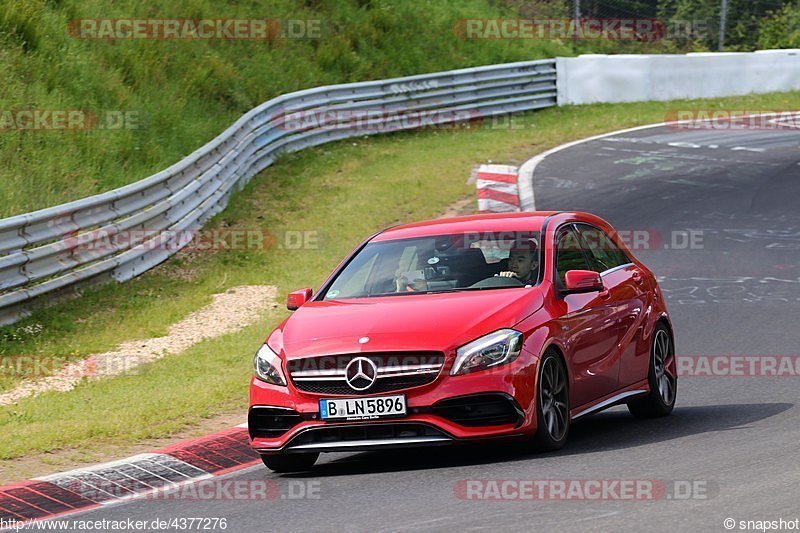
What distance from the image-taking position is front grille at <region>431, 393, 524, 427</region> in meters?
7.79

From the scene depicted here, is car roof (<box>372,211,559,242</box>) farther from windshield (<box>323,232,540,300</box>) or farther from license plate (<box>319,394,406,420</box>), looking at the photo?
license plate (<box>319,394,406,420</box>)

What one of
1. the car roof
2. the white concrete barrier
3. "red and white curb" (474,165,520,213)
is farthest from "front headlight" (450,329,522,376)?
the white concrete barrier

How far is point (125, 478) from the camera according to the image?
8445mm

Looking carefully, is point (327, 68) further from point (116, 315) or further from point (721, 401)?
point (721, 401)

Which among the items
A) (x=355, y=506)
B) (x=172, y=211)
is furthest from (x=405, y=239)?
(x=172, y=211)

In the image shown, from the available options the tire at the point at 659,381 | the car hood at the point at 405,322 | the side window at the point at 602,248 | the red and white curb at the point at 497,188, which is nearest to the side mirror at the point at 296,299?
the car hood at the point at 405,322

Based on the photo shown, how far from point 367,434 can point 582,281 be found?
5.85 feet

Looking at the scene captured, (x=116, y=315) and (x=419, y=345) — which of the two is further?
(x=116, y=315)

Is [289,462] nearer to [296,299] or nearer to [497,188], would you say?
[296,299]

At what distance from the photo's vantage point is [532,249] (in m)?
9.06

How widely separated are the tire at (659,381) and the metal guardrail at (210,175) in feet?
22.5

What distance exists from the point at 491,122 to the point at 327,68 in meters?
4.29

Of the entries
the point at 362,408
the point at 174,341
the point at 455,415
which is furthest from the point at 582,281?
the point at 174,341

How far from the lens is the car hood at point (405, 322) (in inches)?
311
